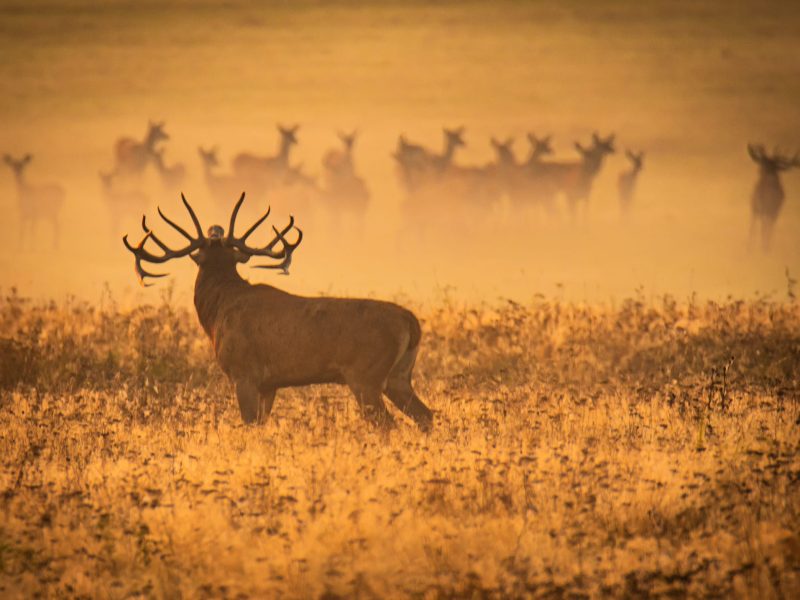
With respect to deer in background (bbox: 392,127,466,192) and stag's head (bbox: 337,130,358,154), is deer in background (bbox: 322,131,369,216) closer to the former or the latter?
stag's head (bbox: 337,130,358,154)

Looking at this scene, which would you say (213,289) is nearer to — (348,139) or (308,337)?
(308,337)

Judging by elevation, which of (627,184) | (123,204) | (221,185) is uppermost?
(627,184)

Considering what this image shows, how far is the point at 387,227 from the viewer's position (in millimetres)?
49688

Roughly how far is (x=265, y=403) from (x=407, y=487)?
304 cm

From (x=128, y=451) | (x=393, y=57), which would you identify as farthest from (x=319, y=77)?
(x=128, y=451)

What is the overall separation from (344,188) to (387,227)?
297 centimetres

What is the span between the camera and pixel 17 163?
53500 millimetres

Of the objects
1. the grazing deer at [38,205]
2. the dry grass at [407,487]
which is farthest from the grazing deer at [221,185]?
the dry grass at [407,487]

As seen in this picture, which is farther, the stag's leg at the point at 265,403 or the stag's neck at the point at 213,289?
the stag's neck at the point at 213,289

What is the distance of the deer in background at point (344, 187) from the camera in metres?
51.2

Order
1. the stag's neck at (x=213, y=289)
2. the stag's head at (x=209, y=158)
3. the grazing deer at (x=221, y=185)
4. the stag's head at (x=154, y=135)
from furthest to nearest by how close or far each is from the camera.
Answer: the stag's head at (x=154, y=135)
the stag's head at (x=209, y=158)
the grazing deer at (x=221, y=185)
the stag's neck at (x=213, y=289)

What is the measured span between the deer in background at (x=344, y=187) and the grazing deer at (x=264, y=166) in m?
1.76

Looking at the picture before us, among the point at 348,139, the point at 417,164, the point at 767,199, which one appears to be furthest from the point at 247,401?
the point at 348,139

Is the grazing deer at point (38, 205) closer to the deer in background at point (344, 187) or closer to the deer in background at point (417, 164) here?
the deer in background at point (344, 187)
